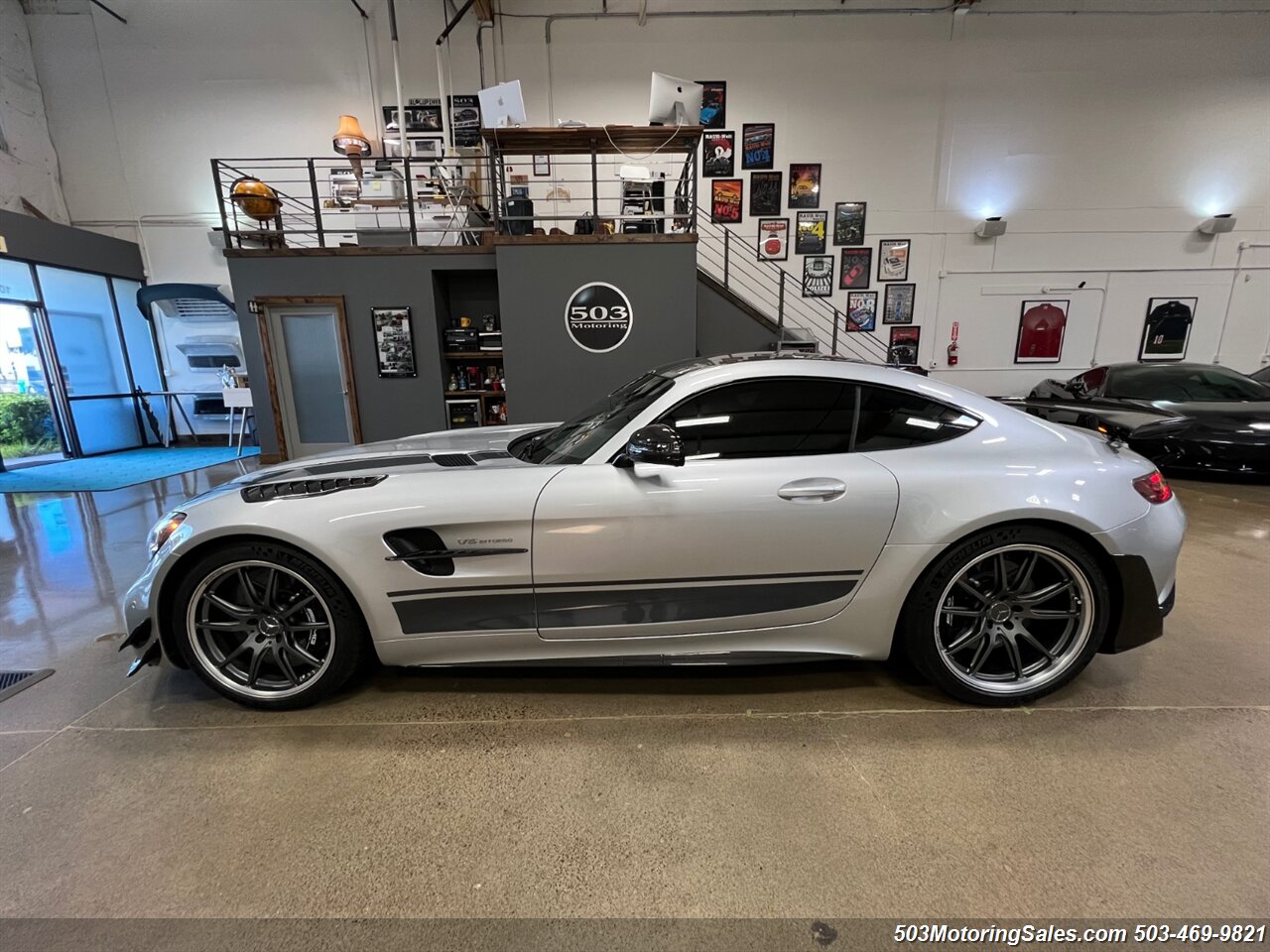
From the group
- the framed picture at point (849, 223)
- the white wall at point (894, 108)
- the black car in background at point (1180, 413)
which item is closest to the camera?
the black car in background at point (1180, 413)

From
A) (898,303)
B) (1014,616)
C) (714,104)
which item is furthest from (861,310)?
(1014,616)

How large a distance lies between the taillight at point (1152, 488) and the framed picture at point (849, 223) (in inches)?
313

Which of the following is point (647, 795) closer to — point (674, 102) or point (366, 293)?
point (674, 102)

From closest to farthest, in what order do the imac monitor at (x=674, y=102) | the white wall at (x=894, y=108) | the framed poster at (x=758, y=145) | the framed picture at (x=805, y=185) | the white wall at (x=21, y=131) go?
the imac monitor at (x=674, y=102) → the white wall at (x=21, y=131) → the white wall at (x=894, y=108) → the framed poster at (x=758, y=145) → the framed picture at (x=805, y=185)

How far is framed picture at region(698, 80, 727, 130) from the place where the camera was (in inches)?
322

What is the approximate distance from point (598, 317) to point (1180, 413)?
19.3ft

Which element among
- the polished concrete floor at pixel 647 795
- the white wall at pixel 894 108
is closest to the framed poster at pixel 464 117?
the white wall at pixel 894 108

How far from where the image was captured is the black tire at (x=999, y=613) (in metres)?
1.83

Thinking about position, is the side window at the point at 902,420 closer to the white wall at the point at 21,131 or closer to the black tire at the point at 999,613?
the black tire at the point at 999,613

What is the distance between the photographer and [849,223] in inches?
338

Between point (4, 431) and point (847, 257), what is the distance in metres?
13.2

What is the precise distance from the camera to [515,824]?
1.46 meters

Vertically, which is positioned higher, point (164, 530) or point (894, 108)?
point (894, 108)

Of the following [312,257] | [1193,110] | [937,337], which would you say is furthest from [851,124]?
[312,257]
